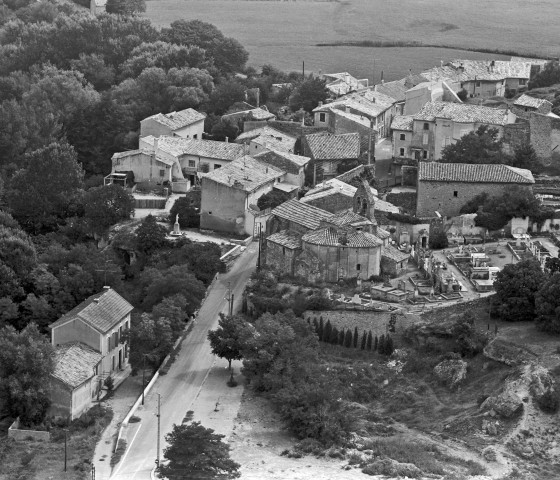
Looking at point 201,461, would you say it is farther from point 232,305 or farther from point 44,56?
point 44,56

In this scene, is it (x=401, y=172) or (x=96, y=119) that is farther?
(x=96, y=119)

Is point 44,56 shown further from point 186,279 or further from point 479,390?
point 479,390

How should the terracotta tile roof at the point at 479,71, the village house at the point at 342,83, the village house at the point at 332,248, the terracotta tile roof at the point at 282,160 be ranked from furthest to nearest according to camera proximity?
the terracotta tile roof at the point at 479,71
the village house at the point at 342,83
the terracotta tile roof at the point at 282,160
the village house at the point at 332,248

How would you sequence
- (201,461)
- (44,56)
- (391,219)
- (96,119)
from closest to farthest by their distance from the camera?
(201,461)
(391,219)
(96,119)
(44,56)

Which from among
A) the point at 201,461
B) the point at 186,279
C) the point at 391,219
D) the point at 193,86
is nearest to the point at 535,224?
the point at 391,219

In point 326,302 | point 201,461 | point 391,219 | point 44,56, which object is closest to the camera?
point 201,461

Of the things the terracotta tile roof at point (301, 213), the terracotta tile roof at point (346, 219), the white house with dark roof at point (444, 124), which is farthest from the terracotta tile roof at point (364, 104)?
the terracotta tile roof at point (346, 219)

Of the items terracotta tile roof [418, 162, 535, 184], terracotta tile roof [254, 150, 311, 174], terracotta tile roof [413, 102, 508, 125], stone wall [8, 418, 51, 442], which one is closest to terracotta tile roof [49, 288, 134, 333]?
stone wall [8, 418, 51, 442]

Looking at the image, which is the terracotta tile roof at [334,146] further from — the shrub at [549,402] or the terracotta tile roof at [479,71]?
the shrub at [549,402]
